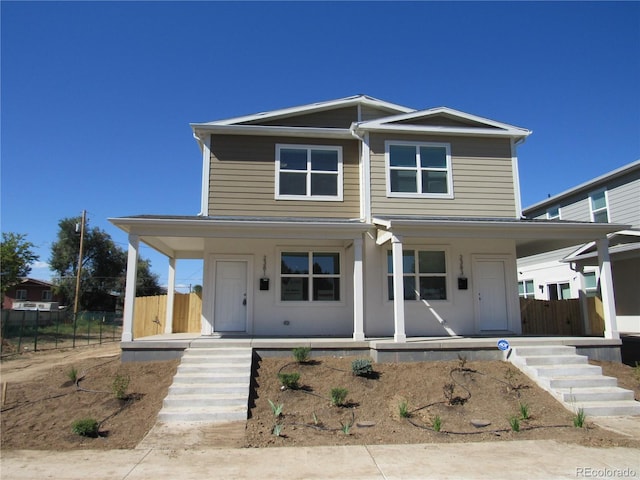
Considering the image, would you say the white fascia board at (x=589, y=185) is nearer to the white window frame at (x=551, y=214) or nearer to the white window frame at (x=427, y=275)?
the white window frame at (x=551, y=214)

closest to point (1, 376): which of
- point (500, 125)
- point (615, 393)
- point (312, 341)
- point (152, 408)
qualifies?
point (152, 408)

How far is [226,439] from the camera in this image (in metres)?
6.13

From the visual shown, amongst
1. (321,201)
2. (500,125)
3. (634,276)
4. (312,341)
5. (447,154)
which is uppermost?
(500,125)

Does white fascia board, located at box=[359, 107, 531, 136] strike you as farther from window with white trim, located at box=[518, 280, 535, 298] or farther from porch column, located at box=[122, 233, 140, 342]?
window with white trim, located at box=[518, 280, 535, 298]

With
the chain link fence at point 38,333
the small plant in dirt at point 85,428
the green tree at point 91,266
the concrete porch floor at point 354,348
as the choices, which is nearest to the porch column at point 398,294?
the concrete porch floor at point 354,348

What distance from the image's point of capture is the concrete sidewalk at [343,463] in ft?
16.0

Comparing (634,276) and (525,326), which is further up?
(634,276)

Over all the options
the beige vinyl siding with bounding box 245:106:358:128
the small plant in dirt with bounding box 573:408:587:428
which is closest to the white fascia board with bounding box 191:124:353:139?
the beige vinyl siding with bounding box 245:106:358:128

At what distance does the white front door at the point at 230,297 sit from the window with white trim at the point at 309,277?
3.32 ft

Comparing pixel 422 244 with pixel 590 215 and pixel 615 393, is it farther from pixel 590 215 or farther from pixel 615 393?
pixel 590 215

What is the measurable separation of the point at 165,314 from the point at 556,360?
405 inches

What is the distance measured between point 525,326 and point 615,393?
15.6 ft

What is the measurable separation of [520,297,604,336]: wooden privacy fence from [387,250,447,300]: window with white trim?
2933mm

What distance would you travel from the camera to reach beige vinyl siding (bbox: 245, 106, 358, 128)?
477 inches
